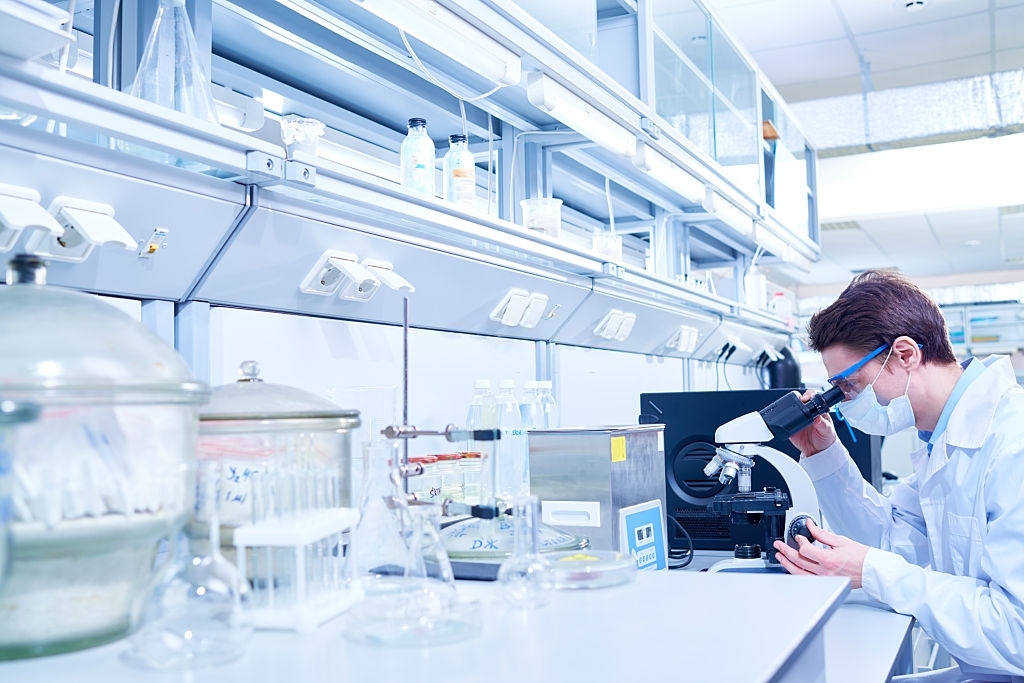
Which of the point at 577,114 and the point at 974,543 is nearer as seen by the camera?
the point at 974,543

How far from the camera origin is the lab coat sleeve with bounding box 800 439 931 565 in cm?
221

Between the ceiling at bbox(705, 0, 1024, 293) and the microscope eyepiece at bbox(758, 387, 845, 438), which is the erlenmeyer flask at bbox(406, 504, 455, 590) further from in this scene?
the ceiling at bbox(705, 0, 1024, 293)

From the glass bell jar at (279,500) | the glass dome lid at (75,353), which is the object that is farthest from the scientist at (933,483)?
the glass dome lid at (75,353)

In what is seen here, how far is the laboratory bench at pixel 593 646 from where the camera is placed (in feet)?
2.27

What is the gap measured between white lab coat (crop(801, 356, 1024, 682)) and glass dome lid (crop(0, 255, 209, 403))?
144 cm

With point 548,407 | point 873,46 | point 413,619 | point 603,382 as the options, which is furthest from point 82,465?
point 873,46

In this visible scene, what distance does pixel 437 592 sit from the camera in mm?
912

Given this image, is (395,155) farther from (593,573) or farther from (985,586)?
(985,586)

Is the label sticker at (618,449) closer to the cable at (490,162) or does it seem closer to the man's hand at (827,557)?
the man's hand at (827,557)

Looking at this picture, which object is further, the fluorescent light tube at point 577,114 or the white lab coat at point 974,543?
the fluorescent light tube at point 577,114

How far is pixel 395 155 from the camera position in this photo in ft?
7.77

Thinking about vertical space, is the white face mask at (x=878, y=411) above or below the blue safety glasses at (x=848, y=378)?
below

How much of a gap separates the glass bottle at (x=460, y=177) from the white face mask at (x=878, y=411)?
96cm

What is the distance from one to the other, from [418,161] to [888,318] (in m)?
1.07
